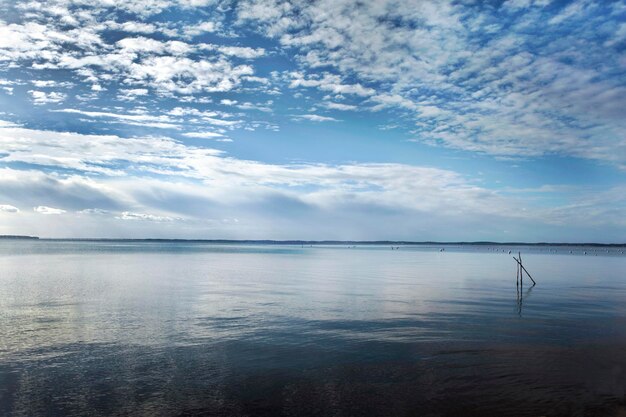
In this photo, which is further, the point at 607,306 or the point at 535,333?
the point at 607,306

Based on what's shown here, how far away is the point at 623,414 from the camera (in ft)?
48.3

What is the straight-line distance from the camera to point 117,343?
23.2 metres

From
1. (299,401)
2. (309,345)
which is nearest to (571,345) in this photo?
(309,345)

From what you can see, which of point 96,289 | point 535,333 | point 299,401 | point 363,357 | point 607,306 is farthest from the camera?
point 96,289

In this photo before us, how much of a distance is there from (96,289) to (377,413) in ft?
130

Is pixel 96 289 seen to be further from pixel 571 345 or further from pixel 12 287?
pixel 571 345

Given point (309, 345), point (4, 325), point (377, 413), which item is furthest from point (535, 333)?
point (4, 325)

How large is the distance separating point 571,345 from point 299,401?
54.3 feet

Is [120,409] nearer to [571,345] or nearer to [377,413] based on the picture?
[377,413]

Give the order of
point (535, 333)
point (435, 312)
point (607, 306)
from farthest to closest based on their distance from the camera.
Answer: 1. point (607, 306)
2. point (435, 312)
3. point (535, 333)

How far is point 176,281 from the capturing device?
182 ft

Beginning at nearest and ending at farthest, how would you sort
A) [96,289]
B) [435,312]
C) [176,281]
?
1. [435,312]
2. [96,289]
3. [176,281]

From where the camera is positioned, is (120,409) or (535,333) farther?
(535,333)

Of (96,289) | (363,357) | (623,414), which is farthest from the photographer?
(96,289)
